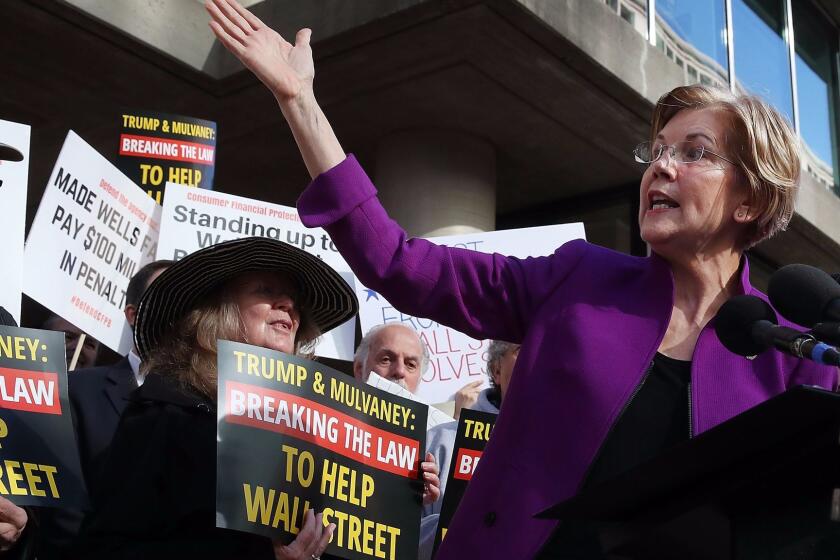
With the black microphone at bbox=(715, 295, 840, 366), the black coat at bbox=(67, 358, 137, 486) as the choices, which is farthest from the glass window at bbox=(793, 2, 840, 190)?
the black microphone at bbox=(715, 295, 840, 366)

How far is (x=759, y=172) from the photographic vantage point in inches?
92.7

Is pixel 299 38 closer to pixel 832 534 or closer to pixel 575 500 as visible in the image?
pixel 575 500

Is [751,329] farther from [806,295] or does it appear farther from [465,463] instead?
[465,463]

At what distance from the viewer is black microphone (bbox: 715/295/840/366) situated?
166 cm

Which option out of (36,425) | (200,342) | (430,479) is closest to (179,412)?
(200,342)

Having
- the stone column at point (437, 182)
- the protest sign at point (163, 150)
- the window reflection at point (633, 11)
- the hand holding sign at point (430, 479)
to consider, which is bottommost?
the hand holding sign at point (430, 479)

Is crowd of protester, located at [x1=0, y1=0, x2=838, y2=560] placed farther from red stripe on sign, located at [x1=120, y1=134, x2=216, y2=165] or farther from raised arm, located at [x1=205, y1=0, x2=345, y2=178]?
red stripe on sign, located at [x1=120, y1=134, x2=216, y2=165]

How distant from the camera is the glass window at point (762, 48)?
35.1 feet

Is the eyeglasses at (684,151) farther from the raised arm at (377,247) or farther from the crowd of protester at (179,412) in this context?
the crowd of protester at (179,412)

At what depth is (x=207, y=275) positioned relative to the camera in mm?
3570

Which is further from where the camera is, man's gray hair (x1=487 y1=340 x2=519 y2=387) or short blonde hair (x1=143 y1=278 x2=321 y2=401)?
man's gray hair (x1=487 y1=340 x2=519 y2=387)

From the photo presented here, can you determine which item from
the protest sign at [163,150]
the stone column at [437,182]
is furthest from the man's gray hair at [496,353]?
the stone column at [437,182]

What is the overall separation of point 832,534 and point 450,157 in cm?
773

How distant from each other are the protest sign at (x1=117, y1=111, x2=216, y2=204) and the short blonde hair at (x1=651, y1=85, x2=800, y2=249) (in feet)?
13.5
